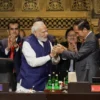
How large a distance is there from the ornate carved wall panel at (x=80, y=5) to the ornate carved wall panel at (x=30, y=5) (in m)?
0.59

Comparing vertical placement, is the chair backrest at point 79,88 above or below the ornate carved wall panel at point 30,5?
below

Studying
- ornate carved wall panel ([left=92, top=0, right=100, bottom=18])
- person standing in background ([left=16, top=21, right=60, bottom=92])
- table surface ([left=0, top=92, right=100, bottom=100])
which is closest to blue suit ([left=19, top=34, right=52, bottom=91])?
person standing in background ([left=16, top=21, right=60, bottom=92])

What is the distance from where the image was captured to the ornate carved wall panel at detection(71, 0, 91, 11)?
743 cm

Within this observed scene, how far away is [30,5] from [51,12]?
363 millimetres

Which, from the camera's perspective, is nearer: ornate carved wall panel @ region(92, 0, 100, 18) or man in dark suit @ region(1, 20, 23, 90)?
man in dark suit @ region(1, 20, 23, 90)

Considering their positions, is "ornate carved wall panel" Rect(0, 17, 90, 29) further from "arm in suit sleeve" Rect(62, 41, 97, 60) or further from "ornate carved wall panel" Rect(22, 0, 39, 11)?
"arm in suit sleeve" Rect(62, 41, 97, 60)

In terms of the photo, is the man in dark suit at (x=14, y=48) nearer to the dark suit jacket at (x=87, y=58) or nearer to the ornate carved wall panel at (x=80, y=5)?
the dark suit jacket at (x=87, y=58)

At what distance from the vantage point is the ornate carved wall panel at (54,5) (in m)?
7.48

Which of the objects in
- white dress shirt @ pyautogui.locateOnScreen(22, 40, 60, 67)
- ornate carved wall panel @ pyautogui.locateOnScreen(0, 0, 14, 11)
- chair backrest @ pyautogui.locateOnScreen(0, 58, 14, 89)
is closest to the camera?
chair backrest @ pyautogui.locateOnScreen(0, 58, 14, 89)

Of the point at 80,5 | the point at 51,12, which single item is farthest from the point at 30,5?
the point at 80,5

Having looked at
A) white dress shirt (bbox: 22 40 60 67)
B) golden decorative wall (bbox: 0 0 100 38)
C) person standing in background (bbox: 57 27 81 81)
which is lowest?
person standing in background (bbox: 57 27 81 81)

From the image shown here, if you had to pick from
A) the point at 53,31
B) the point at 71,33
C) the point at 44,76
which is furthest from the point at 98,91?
the point at 53,31

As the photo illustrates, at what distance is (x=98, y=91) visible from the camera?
371 centimetres

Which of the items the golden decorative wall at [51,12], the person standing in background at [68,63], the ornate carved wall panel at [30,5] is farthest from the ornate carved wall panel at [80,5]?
the person standing in background at [68,63]
